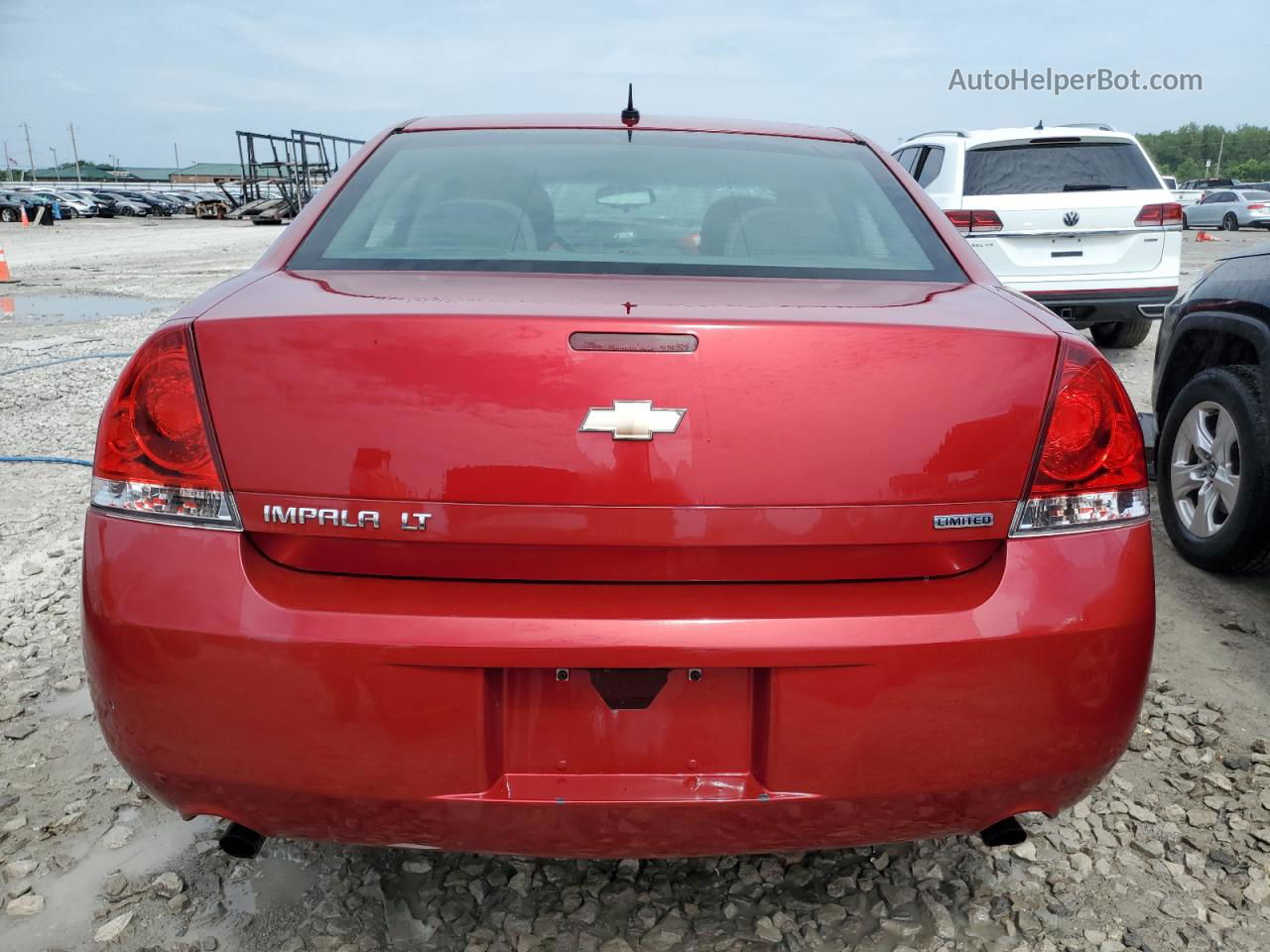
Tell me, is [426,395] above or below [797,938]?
above

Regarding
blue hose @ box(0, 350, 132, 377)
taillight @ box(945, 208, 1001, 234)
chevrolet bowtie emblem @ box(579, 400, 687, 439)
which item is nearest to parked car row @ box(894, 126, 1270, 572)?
taillight @ box(945, 208, 1001, 234)

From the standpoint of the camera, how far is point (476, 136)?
100 inches

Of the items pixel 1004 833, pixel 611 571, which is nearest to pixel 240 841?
pixel 611 571

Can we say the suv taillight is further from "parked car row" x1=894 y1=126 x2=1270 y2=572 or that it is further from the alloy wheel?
the alloy wheel

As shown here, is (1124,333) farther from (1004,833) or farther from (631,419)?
(631,419)

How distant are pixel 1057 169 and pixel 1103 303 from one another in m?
1.11

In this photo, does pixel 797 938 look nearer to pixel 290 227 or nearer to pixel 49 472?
pixel 290 227

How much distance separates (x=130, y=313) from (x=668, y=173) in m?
11.2

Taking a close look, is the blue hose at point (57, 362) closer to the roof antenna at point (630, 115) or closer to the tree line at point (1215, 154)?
the roof antenna at point (630, 115)

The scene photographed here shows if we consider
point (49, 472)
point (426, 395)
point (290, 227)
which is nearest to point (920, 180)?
point (49, 472)

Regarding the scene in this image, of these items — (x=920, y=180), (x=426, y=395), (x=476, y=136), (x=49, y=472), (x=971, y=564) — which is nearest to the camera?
(x=426, y=395)

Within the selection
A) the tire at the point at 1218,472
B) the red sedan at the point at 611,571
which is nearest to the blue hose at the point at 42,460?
the red sedan at the point at 611,571

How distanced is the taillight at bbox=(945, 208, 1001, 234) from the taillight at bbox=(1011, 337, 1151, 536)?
654 centimetres

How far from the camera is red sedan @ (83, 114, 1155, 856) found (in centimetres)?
150
